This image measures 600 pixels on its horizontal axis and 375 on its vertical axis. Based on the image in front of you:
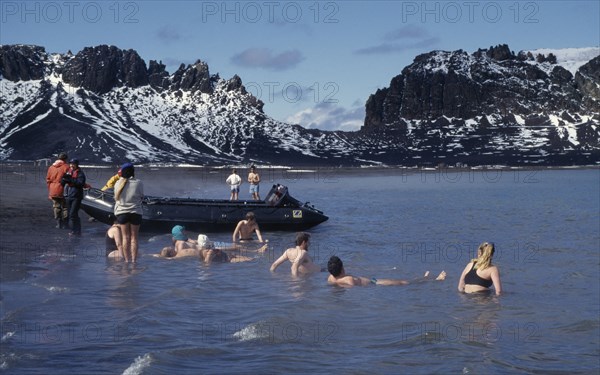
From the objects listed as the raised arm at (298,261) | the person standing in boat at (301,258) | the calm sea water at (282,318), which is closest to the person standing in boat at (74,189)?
the calm sea water at (282,318)

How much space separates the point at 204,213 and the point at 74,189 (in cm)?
484

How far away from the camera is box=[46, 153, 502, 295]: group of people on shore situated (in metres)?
15.1

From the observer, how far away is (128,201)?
50.7 ft

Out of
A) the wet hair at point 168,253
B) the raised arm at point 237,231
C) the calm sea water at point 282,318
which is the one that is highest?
the raised arm at point 237,231

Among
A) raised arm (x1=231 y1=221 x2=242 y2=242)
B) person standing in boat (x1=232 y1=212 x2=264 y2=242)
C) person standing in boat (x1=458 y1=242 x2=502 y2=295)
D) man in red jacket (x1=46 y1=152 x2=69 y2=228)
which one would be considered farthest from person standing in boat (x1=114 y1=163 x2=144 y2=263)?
person standing in boat (x1=232 y1=212 x2=264 y2=242)

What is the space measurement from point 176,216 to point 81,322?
555 inches

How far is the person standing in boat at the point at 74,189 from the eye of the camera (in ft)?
A: 71.5

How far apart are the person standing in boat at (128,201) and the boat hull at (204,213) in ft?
28.6

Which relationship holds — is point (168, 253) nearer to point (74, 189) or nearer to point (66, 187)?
point (74, 189)

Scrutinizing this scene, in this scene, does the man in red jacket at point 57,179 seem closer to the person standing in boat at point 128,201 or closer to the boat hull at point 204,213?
the boat hull at point 204,213

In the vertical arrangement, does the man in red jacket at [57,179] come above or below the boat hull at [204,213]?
above

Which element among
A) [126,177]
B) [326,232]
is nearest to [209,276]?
[126,177]

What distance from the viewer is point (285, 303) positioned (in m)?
13.9

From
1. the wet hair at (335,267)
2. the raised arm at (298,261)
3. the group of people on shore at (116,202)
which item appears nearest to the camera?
the group of people on shore at (116,202)
